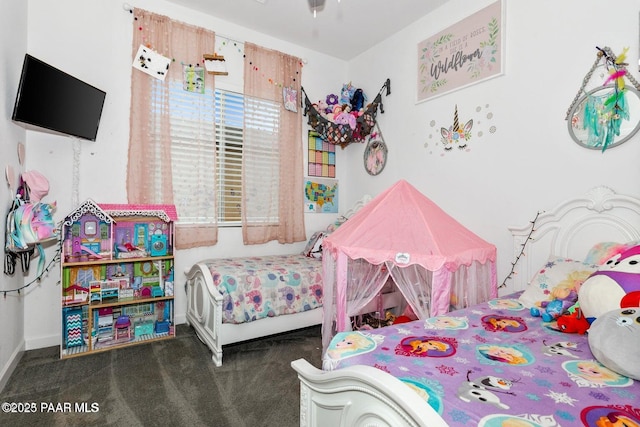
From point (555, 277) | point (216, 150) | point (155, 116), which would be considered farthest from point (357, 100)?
point (555, 277)

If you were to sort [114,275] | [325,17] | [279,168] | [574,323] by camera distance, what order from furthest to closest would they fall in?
[279,168], [325,17], [114,275], [574,323]

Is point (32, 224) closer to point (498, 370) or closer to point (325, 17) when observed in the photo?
point (498, 370)

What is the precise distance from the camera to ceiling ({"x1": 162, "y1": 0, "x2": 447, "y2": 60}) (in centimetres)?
308

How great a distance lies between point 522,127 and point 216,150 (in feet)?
9.14

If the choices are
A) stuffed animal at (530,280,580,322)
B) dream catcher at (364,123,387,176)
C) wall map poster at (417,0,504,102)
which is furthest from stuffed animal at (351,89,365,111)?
stuffed animal at (530,280,580,322)

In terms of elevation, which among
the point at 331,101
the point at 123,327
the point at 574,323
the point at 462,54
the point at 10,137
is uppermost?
the point at 462,54

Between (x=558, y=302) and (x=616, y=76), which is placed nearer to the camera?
(x=558, y=302)

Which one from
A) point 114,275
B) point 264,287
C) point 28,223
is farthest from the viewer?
point 114,275

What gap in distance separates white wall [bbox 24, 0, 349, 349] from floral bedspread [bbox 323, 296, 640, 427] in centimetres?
251

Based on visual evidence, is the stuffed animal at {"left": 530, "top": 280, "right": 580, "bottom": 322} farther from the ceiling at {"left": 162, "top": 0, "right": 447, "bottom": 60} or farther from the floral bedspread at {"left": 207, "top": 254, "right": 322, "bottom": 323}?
the ceiling at {"left": 162, "top": 0, "right": 447, "bottom": 60}

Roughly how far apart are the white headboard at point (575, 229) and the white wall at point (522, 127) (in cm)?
8

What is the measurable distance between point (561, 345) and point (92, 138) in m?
3.46

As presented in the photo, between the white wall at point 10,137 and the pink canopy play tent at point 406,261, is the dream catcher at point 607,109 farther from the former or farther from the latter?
the white wall at point 10,137

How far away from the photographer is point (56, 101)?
2.35 m
